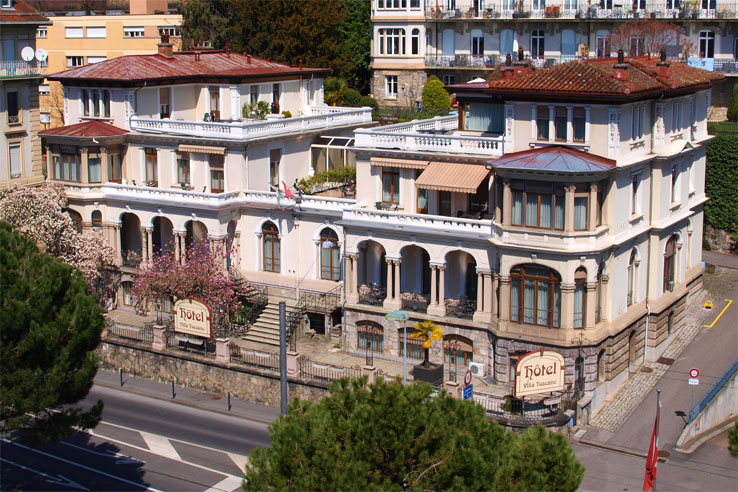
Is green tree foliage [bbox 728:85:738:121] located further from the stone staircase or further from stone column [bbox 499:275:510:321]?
the stone staircase

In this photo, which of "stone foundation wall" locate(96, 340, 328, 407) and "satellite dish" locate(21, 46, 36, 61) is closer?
"stone foundation wall" locate(96, 340, 328, 407)

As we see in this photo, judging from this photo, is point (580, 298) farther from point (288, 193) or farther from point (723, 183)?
point (723, 183)

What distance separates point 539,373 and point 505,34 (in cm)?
5012

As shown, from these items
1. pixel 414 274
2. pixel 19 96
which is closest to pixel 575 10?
pixel 414 274

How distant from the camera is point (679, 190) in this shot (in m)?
59.6

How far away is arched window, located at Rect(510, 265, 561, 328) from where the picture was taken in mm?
51469

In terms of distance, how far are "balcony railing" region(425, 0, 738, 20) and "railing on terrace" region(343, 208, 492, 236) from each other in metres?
39.3

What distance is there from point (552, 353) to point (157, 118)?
96.6 ft

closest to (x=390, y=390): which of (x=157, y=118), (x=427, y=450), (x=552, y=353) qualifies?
(x=427, y=450)

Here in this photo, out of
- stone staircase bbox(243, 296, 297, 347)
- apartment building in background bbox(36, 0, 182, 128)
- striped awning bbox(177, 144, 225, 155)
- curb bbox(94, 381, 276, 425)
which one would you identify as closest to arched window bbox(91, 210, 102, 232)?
striped awning bbox(177, 144, 225, 155)

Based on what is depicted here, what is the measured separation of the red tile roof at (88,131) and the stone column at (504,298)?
25391 mm

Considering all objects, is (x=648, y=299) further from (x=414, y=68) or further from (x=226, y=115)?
(x=414, y=68)

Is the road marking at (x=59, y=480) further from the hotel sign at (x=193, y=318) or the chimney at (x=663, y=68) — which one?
the chimney at (x=663, y=68)

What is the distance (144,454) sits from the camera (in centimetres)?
4869
